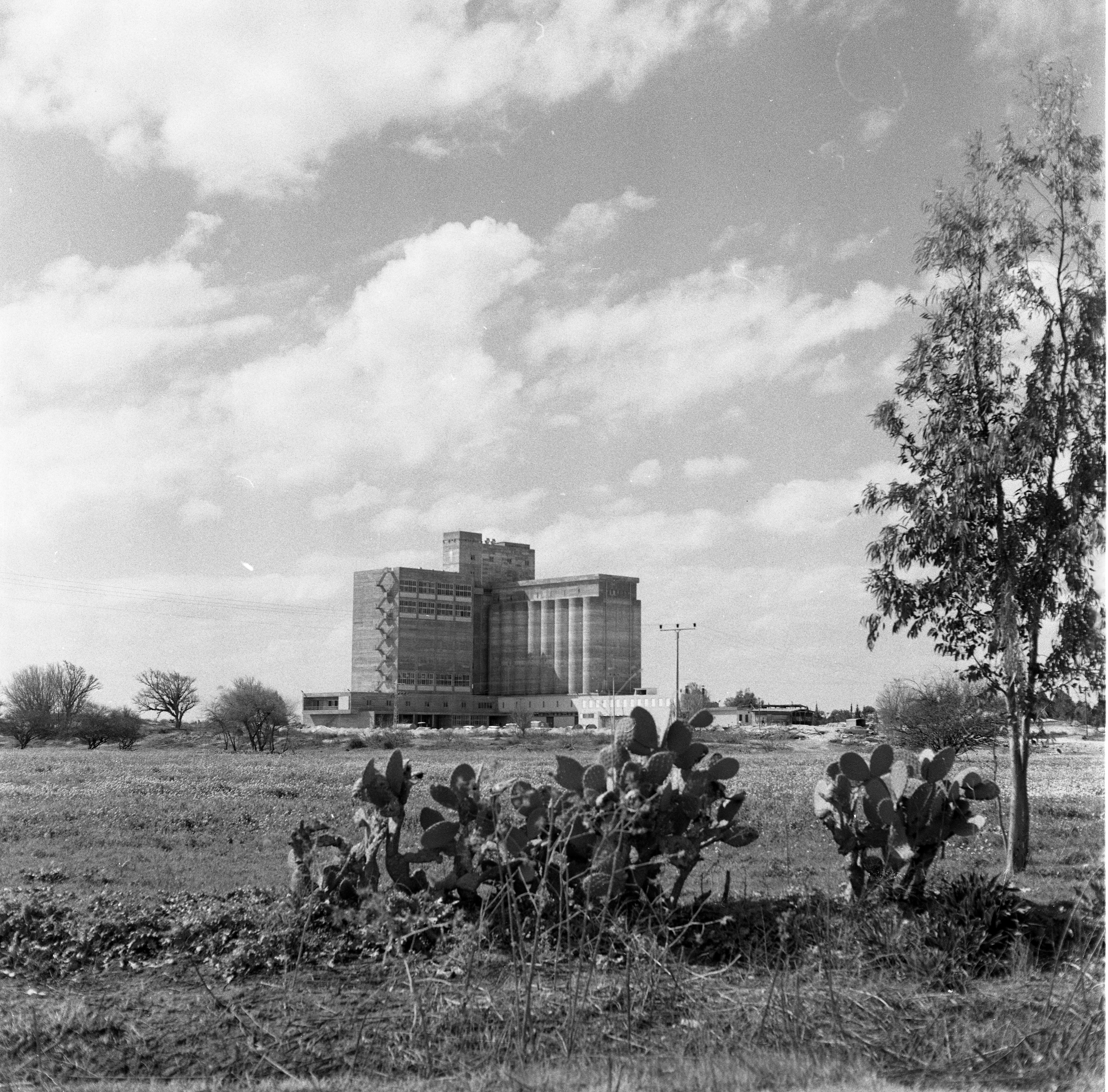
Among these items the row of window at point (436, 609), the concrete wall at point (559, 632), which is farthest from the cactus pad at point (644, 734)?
the row of window at point (436, 609)

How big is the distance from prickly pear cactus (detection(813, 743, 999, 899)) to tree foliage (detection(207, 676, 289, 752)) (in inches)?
710

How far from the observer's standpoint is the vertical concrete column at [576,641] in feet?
86.7

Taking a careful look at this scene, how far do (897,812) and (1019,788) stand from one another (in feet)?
8.27

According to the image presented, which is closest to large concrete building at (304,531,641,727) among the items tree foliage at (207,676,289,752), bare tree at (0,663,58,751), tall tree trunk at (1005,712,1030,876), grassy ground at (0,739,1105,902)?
tree foliage at (207,676,289,752)

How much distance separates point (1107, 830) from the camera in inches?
156

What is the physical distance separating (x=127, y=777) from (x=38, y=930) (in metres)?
9.02

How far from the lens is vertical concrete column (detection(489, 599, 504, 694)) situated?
83.9 feet

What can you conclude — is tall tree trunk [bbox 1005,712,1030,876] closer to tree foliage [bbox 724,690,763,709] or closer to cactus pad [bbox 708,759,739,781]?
cactus pad [bbox 708,759,739,781]

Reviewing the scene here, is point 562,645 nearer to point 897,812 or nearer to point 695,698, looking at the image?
point 695,698

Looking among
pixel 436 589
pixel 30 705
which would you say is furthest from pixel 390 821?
pixel 30 705

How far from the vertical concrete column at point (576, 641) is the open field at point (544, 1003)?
20044 millimetres

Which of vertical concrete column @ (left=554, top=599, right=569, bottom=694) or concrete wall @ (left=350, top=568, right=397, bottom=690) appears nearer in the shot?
concrete wall @ (left=350, top=568, right=397, bottom=690)

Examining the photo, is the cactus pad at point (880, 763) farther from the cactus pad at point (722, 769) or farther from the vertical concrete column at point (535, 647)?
the vertical concrete column at point (535, 647)

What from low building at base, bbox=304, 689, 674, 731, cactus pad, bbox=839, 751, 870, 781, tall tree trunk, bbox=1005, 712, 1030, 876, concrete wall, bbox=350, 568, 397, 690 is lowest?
low building at base, bbox=304, 689, 674, 731
